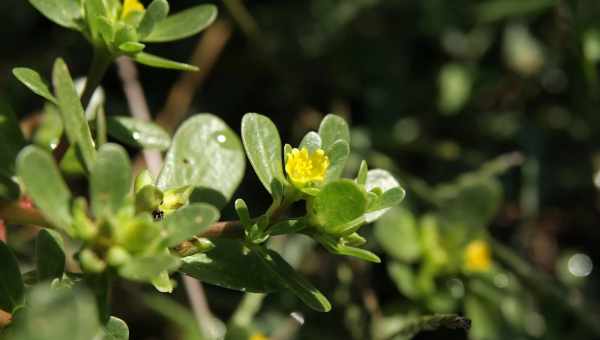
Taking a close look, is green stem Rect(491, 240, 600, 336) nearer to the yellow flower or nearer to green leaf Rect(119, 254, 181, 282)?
the yellow flower

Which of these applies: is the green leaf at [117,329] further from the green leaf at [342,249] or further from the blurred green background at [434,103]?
the blurred green background at [434,103]

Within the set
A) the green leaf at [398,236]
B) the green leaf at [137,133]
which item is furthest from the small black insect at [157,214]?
the green leaf at [398,236]

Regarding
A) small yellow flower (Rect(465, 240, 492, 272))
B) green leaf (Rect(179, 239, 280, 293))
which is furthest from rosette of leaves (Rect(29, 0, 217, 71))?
small yellow flower (Rect(465, 240, 492, 272))

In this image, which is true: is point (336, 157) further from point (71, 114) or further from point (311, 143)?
point (71, 114)

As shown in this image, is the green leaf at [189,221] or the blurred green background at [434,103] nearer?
the green leaf at [189,221]

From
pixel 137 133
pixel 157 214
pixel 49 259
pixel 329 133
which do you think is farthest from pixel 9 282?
pixel 329 133

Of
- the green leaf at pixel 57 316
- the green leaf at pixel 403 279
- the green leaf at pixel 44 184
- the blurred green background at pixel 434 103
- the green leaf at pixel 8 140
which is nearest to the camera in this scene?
the green leaf at pixel 57 316

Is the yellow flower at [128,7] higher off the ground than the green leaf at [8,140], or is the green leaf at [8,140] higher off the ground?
the yellow flower at [128,7]
